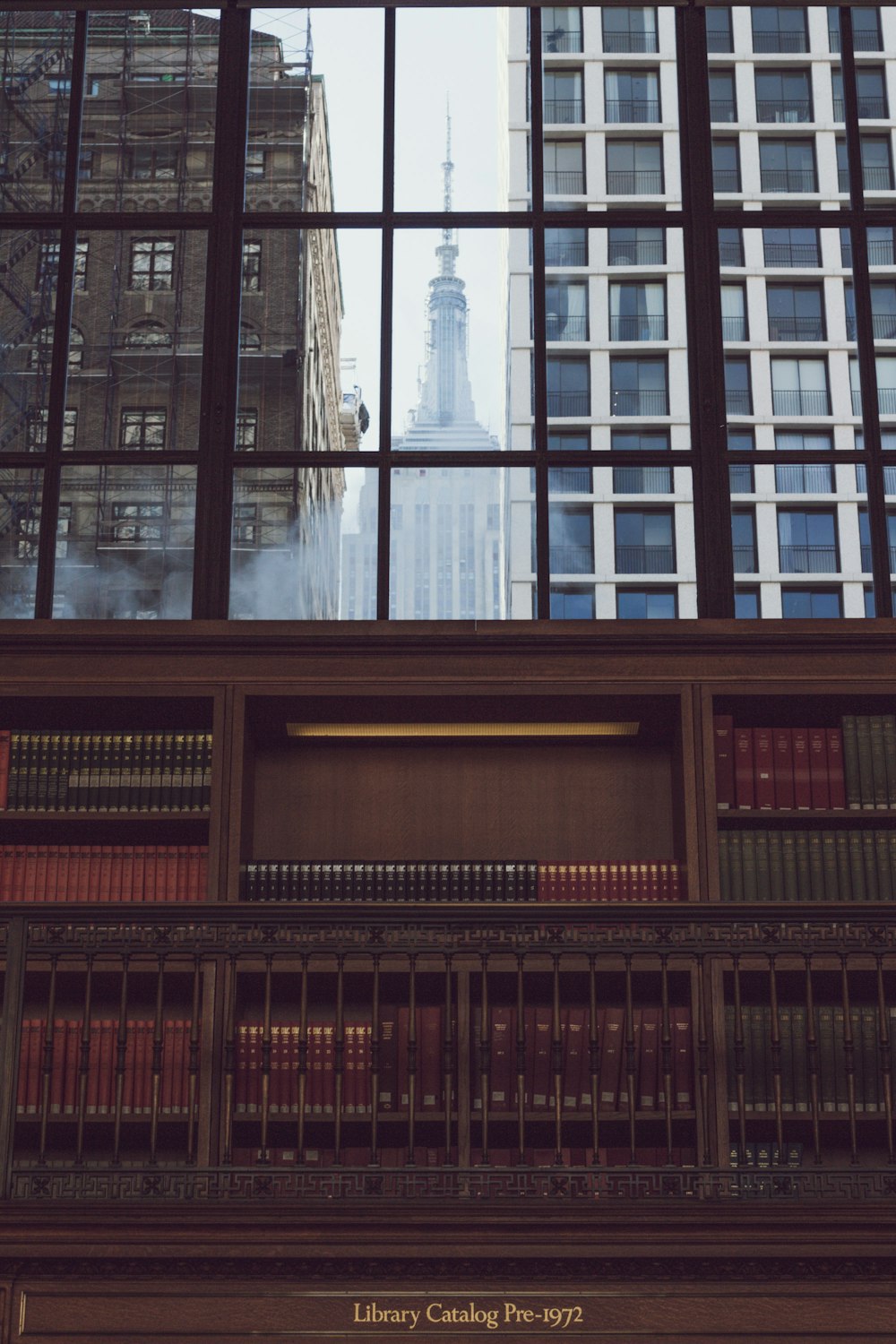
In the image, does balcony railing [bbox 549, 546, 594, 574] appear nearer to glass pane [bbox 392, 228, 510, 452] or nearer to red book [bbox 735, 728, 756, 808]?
glass pane [bbox 392, 228, 510, 452]

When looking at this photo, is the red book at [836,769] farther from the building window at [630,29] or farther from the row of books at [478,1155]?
the building window at [630,29]

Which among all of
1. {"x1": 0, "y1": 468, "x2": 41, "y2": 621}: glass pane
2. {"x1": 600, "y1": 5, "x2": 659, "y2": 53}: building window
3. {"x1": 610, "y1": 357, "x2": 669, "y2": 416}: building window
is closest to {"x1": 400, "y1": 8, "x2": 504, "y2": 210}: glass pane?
{"x1": 600, "y1": 5, "x2": 659, "y2": 53}: building window

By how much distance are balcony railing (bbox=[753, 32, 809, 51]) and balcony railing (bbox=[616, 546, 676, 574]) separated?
76.9 inches

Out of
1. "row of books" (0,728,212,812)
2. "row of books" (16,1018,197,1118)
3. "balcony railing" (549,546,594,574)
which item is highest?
"balcony railing" (549,546,594,574)

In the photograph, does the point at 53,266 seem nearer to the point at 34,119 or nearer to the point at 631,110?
the point at 34,119

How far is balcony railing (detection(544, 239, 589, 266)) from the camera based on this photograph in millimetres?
5422

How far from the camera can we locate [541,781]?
490cm

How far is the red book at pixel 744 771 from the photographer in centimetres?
458

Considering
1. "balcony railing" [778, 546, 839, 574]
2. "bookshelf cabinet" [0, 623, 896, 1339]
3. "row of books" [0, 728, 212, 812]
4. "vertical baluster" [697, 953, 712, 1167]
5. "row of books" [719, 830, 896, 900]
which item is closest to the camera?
"bookshelf cabinet" [0, 623, 896, 1339]

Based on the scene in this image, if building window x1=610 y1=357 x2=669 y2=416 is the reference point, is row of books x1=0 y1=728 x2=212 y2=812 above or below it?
below

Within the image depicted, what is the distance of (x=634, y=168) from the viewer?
17.9 feet

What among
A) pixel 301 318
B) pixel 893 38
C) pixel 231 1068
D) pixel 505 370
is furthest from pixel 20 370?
pixel 893 38

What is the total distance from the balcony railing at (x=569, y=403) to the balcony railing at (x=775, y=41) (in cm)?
149

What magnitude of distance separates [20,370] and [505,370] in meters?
1.67
